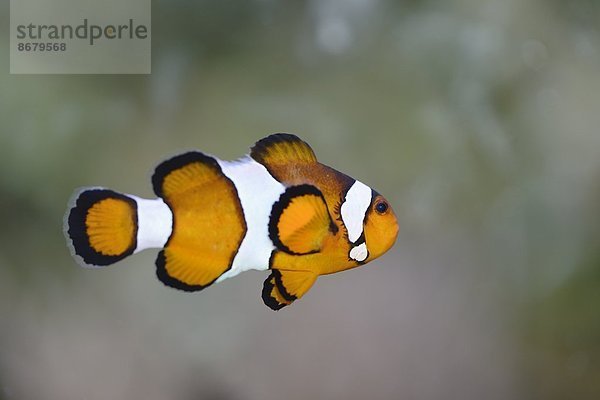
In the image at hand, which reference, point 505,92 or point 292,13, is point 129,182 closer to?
point 292,13

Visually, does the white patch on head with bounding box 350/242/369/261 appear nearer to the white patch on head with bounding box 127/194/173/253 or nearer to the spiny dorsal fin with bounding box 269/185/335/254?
the spiny dorsal fin with bounding box 269/185/335/254

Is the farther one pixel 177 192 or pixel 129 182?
pixel 129 182

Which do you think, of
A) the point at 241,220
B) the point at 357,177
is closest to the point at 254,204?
the point at 241,220

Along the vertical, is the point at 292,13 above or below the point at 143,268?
above

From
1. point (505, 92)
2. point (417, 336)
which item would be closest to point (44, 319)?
point (417, 336)

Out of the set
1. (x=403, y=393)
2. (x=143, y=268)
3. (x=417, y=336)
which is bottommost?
(x=403, y=393)

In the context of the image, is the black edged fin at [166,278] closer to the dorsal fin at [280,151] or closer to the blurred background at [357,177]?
the dorsal fin at [280,151]

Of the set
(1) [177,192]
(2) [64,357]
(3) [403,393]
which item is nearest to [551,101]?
(3) [403,393]
